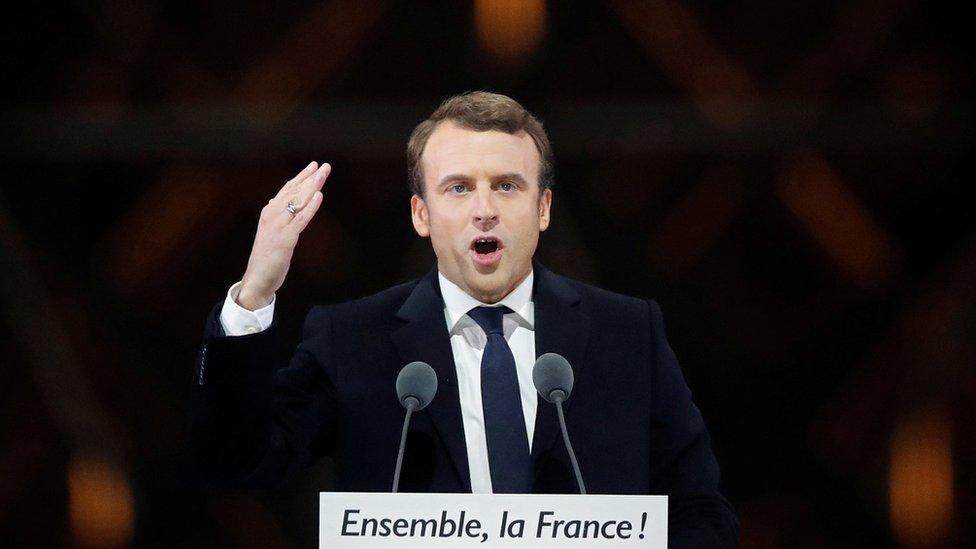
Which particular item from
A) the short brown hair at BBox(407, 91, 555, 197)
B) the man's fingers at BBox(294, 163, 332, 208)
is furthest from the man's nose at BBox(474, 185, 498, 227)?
the man's fingers at BBox(294, 163, 332, 208)

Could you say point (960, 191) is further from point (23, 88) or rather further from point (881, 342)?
point (23, 88)

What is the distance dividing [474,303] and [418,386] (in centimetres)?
33

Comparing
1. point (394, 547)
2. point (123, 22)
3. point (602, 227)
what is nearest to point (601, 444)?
point (394, 547)

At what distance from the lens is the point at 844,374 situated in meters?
3.15

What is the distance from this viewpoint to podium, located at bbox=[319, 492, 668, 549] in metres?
1.50

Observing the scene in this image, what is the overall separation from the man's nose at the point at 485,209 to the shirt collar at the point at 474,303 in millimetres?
117

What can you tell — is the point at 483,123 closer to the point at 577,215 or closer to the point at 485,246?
the point at 485,246

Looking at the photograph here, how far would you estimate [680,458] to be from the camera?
1932mm

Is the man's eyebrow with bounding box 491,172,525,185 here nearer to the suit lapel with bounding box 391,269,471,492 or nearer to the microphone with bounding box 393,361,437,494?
the suit lapel with bounding box 391,269,471,492

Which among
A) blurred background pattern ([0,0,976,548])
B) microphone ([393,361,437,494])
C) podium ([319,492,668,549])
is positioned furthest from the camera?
blurred background pattern ([0,0,976,548])

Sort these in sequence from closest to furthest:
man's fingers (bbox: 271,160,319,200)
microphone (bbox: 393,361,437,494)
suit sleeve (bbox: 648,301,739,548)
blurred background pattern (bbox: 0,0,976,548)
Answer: microphone (bbox: 393,361,437,494)
man's fingers (bbox: 271,160,319,200)
suit sleeve (bbox: 648,301,739,548)
blurred background pattern (bbox: 0,0,976,548)

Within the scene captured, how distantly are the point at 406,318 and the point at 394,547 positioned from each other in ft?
1.62

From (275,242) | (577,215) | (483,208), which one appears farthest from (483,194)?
(577,215)

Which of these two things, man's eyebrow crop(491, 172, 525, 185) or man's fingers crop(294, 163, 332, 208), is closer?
man's fingers crop(294, 163, 332, 208)
